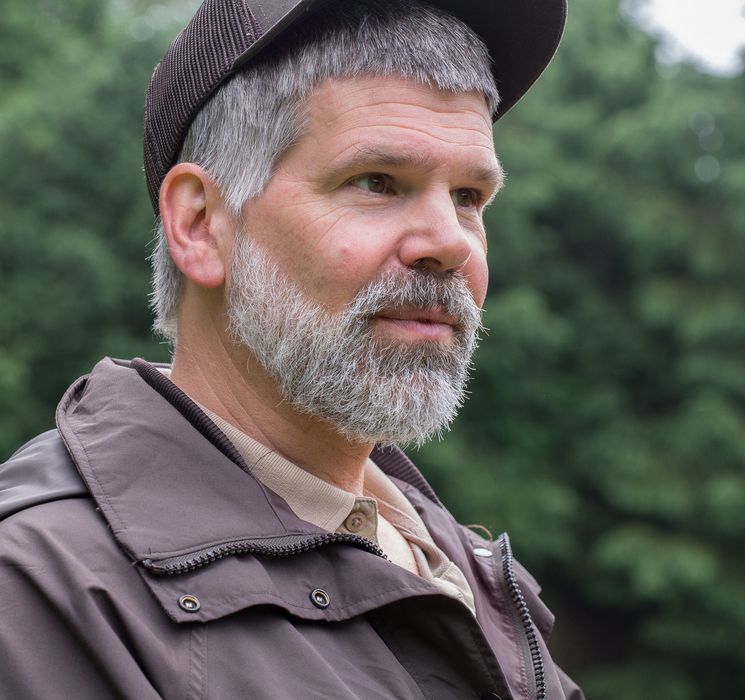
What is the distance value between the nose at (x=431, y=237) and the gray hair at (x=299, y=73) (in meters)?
0.24

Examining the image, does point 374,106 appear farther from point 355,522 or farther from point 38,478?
point 38,478

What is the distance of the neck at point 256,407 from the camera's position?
2.02 meters

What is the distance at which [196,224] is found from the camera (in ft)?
6.81

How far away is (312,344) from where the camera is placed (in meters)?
1.97

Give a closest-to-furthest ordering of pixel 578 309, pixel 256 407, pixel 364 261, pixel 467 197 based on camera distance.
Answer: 1. pixel 364 261
2. pixel 256 407
3. pixel 467 197
4. pixel 578 309

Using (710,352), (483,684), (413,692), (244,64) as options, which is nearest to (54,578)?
(413,692)

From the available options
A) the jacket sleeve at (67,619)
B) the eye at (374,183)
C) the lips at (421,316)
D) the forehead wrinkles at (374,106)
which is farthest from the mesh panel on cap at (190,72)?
the jacket sleeve at (67,619)

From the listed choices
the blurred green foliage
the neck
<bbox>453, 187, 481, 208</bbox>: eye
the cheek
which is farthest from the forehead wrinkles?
the blurred green foliage

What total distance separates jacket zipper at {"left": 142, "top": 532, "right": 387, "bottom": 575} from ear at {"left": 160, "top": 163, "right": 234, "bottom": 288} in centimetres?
57

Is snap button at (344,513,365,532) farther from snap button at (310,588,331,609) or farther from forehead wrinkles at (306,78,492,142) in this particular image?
forehead wrinkles at (306,78,492,142)

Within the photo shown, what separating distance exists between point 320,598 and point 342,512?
0.34 metres

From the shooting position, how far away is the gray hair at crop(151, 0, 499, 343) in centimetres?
195

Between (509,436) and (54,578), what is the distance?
1416cm

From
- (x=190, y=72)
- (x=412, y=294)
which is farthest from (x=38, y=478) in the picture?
(x=190, y=72)
